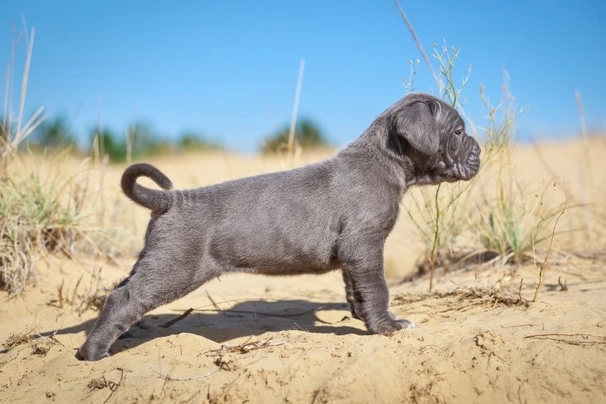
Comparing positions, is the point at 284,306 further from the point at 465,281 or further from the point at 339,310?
the point at 465,281

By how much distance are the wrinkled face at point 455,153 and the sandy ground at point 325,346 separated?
1.02 metres

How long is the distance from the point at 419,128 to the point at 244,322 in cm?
257

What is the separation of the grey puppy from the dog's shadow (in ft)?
1.70

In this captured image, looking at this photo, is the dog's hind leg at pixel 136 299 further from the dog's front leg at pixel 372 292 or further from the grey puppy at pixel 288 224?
the dog's front leg at pixel 372 292

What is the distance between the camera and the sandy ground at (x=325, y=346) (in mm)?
3727

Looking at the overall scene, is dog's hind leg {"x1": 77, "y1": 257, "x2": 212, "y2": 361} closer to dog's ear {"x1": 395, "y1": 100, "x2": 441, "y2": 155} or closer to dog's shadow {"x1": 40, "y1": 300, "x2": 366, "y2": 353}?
dog's shadow {"x1": 40, "y1": 300, "x2": 366, "y2": 353}

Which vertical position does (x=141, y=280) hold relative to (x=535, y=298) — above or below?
above

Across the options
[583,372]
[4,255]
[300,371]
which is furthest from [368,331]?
[4,255]

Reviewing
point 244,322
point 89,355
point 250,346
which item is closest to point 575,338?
point 250,346

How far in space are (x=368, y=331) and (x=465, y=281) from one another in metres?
2.02

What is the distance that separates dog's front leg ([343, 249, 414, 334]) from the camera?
4.79 meters

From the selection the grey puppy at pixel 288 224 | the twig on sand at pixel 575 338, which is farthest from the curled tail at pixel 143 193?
the twig on sand at pixel 575 338

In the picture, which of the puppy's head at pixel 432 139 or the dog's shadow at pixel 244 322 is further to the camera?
the dog's shadow at pixel 244 322

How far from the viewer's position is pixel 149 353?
4867 mm
